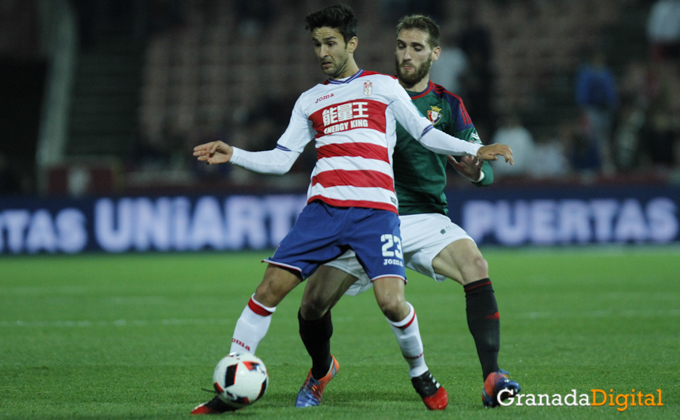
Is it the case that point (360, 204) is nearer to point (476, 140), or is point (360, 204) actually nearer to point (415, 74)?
point (476, 140)

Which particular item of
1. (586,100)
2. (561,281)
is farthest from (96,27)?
(561,281)

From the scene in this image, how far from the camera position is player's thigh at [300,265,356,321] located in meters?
4.46

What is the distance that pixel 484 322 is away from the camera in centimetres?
451

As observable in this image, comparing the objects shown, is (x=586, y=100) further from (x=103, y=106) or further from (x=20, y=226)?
(x=103, y=106)

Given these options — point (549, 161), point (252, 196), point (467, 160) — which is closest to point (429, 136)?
point (467, 160)

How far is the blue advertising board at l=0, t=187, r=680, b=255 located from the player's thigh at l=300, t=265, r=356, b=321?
31.1ft

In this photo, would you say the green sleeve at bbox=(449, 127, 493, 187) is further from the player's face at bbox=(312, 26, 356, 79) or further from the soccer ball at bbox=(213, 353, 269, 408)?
the soccer ball at bbox=(213, 353, 269, 408)

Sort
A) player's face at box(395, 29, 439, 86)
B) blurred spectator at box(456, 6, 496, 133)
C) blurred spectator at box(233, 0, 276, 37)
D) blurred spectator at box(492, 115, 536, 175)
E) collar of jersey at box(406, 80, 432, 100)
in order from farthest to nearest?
blurred spectator at box(233, 0, 276, 37) < blurred spectator at box(456, 6, 496, 133) < blurred spectator at box(492, 115, 536, 175) < collar of jersey at box(406, 80, 432, 100) < player's face at box(395, 29, 439, 86)

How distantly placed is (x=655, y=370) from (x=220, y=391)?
8.53 feet

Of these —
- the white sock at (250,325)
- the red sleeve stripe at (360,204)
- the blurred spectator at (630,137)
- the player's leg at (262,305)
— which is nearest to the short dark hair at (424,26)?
the red sleeve stripe at (360,204)

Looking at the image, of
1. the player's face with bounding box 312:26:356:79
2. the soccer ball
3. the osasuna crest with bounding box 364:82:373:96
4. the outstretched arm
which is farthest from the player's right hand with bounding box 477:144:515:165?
the soccer ball

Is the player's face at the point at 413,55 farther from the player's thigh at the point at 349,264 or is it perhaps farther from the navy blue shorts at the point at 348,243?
the player's thigh at the point at 349,264

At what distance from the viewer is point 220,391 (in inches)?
160

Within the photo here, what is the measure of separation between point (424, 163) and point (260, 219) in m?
9.49
